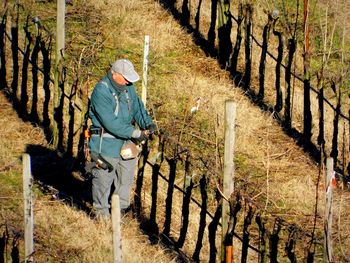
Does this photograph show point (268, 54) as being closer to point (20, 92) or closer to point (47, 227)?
point (20, 92)

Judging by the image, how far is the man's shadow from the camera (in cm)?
927

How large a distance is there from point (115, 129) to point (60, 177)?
1.79 meters

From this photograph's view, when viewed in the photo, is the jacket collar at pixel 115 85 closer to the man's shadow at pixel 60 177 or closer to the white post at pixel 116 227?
the man's shadow at pixel 60 177

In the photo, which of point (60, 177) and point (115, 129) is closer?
point (115, 129)

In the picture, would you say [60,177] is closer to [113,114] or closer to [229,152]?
[113,114]

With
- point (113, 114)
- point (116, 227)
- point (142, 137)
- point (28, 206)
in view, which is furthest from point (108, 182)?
point (116, 227)

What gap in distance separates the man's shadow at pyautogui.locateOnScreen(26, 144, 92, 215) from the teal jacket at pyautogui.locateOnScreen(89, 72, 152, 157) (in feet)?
2.79

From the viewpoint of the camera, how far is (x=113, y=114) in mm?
8281

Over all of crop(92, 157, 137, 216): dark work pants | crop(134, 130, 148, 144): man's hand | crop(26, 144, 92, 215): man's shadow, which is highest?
crop(134, 130, 148, 144): man's hand

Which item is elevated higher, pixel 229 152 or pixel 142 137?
pixel 229 152

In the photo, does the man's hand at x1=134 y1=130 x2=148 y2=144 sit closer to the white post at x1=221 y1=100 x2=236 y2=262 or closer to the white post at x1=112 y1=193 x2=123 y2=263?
the white post at x1=221 y1=100 x2=236 y2=262

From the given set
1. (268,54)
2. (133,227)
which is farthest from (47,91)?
(268,54)

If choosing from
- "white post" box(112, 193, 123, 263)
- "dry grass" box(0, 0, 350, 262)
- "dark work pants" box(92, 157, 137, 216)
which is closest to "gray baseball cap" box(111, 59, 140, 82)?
"dark work pants" box(92, 157, 137, 216)

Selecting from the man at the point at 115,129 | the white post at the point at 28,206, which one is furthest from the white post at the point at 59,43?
the white post at the point at 28,206
